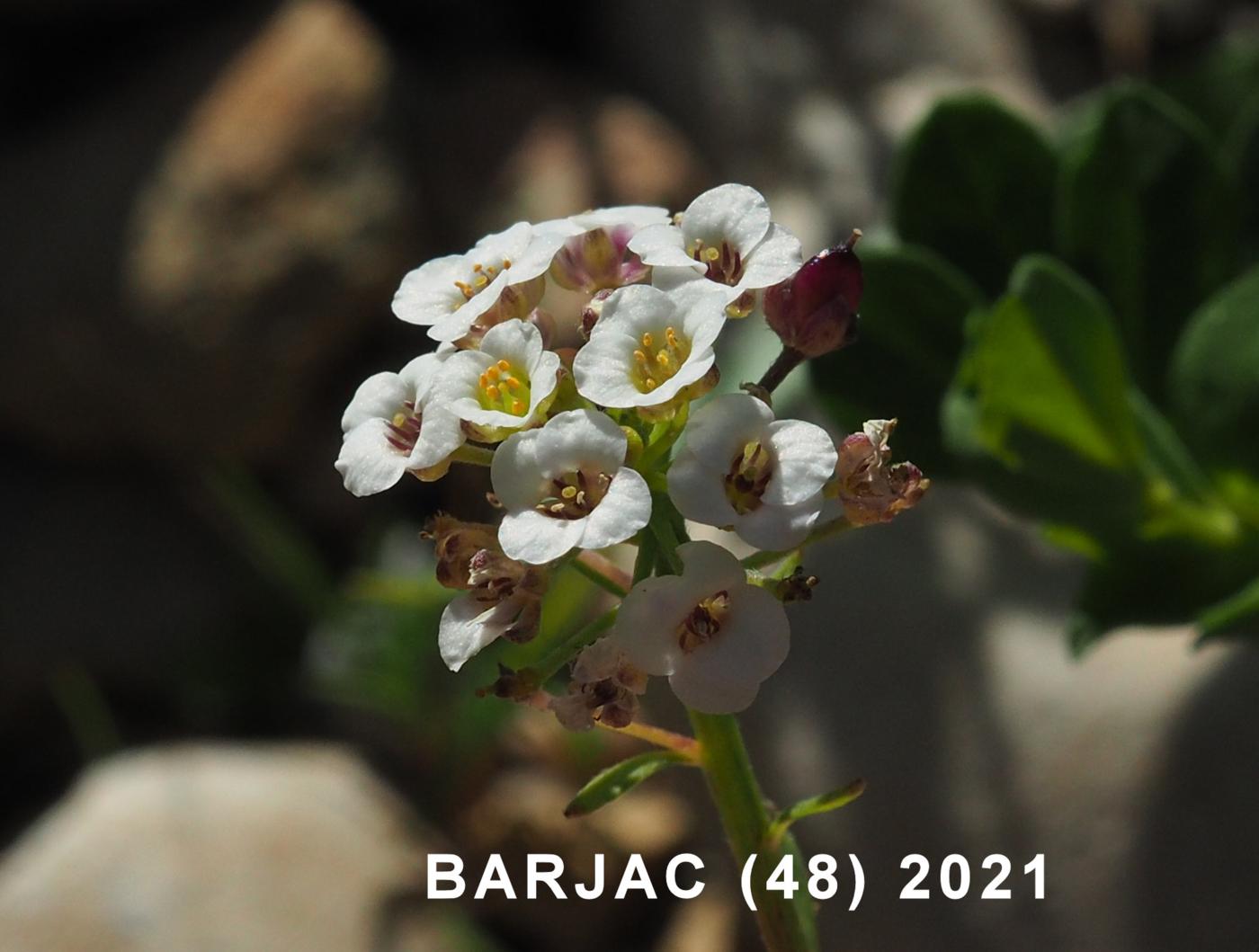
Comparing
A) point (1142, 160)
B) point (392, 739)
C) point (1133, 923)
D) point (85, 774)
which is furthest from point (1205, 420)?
point (85, 774)

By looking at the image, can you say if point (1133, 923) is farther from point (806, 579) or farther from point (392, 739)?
point (392, 739)

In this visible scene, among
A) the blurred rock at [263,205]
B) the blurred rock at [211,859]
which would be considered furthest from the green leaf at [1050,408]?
the blurred rock at [263,205]

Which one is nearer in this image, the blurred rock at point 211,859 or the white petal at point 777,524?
the white petal at point 777,524

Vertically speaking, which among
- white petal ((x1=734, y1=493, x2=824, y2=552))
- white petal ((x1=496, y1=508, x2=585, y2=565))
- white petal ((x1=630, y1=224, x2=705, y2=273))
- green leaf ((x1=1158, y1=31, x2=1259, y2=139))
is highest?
green leaf ((x1=1158, y1=31, x2=1259, y2=139))

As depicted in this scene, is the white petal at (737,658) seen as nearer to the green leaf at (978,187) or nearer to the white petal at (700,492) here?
the white petal at (700,492)

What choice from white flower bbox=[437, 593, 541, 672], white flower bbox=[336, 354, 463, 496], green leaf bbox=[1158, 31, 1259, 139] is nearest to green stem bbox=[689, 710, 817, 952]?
white flower bbox=[437, 593, 541, 672]

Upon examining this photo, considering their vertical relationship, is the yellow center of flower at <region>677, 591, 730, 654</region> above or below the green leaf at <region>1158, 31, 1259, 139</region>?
below

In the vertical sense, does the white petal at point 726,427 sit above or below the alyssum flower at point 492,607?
above

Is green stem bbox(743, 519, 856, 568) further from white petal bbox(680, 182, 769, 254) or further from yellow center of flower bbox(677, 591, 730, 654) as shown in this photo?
white petal bbox(680, 182, 769, 254)
